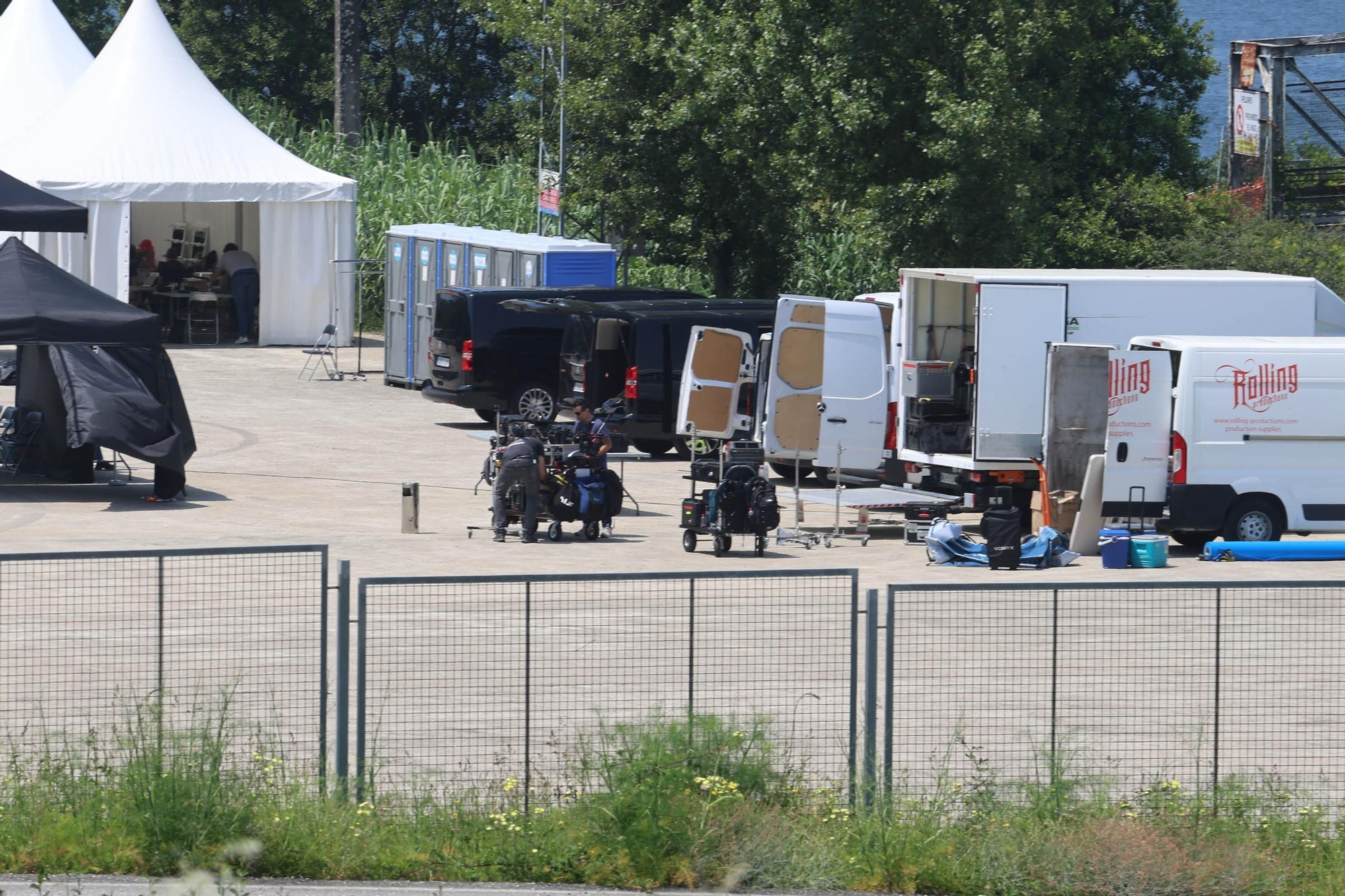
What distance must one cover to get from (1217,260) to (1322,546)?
39.6 feet

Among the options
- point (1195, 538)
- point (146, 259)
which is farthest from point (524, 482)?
point (146, 259)

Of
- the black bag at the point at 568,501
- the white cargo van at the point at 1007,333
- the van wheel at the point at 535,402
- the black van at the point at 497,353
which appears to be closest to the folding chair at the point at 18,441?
the black van at the point at 497,353

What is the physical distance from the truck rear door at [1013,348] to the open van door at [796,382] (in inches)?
78.3

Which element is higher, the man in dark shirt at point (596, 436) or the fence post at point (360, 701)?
the man in dark shirt at point (596, 436)

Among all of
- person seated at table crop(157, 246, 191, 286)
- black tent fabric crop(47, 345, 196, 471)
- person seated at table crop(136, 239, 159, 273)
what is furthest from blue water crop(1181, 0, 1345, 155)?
black tent fabric crop(47, 345, 196, 471)

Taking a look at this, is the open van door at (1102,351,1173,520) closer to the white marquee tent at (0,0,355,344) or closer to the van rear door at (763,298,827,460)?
the van rear door at (763,298,827,460)

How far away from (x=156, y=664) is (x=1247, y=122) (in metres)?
27.3

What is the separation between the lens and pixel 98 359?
755 inches

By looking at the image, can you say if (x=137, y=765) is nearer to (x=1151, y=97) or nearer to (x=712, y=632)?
(x=712, y=632)

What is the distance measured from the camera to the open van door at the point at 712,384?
20.6 m

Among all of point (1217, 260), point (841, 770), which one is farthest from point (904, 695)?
point (1217, 260)

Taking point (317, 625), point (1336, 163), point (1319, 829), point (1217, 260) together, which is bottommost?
point (1319, 829)

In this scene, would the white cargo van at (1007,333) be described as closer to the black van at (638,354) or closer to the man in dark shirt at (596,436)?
the man in dark shirt at (596,436)

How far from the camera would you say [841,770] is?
8.98 m
